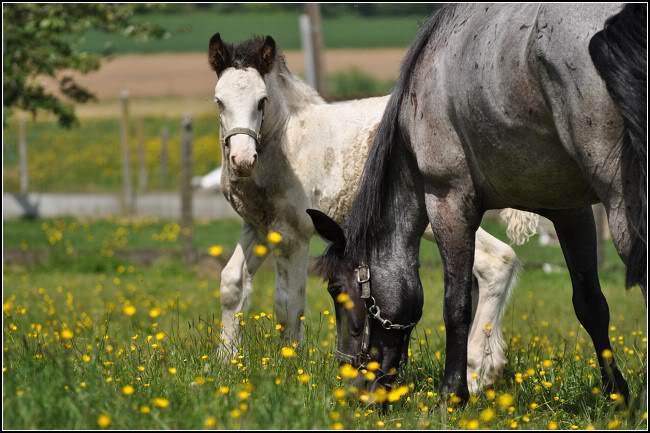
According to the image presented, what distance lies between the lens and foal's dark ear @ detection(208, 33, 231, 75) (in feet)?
20.5

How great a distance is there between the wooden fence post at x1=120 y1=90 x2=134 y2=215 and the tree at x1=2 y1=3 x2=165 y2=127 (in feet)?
18.3

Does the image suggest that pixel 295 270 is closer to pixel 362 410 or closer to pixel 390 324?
pixel 390 324

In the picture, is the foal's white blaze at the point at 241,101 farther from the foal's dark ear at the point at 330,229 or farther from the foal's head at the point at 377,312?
the foal's head at the point at 377,312

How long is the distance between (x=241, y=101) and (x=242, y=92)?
0.23ft

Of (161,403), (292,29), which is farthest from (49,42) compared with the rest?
(292,29)

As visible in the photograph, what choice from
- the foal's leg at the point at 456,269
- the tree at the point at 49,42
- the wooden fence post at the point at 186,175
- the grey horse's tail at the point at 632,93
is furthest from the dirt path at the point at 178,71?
the grey horse's tail at the point at 632,93

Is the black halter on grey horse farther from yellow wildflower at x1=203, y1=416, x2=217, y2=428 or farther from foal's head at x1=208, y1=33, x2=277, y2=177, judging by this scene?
yellow wildflower at x1=203, y1=416, x2=217, y2=428

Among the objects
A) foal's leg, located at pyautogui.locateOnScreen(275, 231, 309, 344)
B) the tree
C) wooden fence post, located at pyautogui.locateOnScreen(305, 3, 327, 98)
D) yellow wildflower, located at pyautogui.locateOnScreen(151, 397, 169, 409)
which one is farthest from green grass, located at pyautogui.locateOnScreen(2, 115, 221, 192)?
yellow wildflower, located at pyautogui.locateOnScreen(151, 397, 169, 409)

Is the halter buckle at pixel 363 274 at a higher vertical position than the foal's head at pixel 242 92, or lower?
lower

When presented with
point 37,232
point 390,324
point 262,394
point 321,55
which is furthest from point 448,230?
point 37,232

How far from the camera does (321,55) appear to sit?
51.3 ft

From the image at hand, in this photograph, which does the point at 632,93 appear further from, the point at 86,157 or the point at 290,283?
the point at 86,157

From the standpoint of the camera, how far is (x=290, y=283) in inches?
260

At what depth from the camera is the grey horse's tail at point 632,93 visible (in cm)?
388
